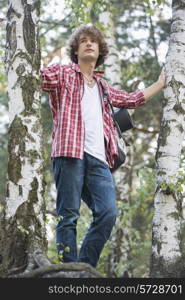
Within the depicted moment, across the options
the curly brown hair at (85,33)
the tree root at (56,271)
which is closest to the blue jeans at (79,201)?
the tree root at (56,271)

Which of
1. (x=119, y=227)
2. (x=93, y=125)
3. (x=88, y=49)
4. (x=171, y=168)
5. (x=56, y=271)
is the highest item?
(x=88, y=49)

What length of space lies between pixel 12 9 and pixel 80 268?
2180 millimetres

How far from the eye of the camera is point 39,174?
4.06 m

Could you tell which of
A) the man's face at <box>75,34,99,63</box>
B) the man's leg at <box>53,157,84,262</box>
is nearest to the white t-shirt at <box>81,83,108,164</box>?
the man's leg at <box>53,157,84,262</box>

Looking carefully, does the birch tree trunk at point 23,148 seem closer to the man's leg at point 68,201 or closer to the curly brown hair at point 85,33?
the man's leg at point 68,201

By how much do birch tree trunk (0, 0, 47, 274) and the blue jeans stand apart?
0.44 metres

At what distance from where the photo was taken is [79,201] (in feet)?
14.8

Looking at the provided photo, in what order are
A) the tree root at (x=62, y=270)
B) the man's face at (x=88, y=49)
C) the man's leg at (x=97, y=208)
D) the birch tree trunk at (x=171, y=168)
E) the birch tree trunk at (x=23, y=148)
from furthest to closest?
1. the man's face at (x=88, y=49)
2. the birch tree trunk at (x=171, y=168)
3. the man's leg at (x=97, y=208)
4. the birch tree trunk at (x=23, y=148)
5. the tree root at (x=62, y=270)

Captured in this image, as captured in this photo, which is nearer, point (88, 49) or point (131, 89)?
point (88, 49)

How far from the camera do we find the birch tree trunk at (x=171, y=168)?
Result: 4793 millimetres

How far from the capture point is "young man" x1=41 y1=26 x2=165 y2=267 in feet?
14.6

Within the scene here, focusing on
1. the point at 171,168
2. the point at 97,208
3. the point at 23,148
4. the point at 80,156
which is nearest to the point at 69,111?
the point at 80,156

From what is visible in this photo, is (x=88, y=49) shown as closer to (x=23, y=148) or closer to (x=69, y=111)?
(x=69, y=111)

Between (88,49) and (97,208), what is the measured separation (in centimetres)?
148
